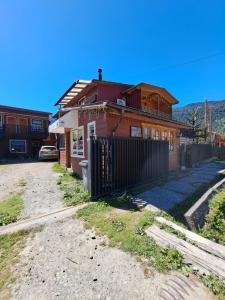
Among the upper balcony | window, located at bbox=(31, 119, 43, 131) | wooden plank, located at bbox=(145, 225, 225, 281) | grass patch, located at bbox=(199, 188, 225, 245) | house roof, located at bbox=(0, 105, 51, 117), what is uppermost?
house roof, located at bbox=(0, 105, 51, 117)

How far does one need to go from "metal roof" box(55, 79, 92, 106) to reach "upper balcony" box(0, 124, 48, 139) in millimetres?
14485

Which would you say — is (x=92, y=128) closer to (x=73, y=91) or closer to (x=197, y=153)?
(x=73, y=91)

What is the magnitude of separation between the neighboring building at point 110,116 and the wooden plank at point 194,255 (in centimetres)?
501

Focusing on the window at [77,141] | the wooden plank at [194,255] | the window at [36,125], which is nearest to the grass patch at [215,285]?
the wooden plank at [194,255]

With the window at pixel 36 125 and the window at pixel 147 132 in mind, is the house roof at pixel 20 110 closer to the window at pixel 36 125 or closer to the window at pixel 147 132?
the window at pixel 36 125

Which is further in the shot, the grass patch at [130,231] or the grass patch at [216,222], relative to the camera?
the grass patch at [216,222]

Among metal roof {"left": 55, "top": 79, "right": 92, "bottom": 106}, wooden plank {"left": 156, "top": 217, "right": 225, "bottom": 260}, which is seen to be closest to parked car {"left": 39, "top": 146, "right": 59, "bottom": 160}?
metal roof {"left": 55, "top": 79, "right": 92, "bottom": 106}

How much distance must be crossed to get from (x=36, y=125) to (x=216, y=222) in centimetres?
2819

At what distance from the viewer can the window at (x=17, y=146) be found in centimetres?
2578

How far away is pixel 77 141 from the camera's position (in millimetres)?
11367

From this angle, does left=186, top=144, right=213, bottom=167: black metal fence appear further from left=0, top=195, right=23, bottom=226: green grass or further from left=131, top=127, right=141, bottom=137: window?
left=0, top=195, right=23, bottom=226: green grass

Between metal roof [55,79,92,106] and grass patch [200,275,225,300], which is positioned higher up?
metal roof [55,79,92,106]

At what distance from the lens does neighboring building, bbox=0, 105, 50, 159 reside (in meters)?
25.3

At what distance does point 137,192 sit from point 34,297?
15.5 feet
